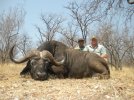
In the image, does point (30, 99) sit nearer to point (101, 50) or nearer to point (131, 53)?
point (101, 50)

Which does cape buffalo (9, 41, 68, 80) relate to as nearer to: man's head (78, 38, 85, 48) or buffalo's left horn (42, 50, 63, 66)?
buffalo's left horn (42, 50, 63, 66)

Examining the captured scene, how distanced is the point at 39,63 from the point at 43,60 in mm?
186

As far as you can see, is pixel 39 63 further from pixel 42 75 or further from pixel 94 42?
pixel 94 42

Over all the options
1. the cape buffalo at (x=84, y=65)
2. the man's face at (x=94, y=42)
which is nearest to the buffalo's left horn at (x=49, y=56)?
the cape buffalo at (x=84, y=65)

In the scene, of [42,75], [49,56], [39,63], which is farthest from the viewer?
[49,56]

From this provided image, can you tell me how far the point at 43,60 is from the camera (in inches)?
379

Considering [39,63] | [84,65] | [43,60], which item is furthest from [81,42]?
[39,63]

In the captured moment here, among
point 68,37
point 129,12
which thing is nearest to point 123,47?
point 68,37

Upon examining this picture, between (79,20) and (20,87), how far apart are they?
24852 millimetres

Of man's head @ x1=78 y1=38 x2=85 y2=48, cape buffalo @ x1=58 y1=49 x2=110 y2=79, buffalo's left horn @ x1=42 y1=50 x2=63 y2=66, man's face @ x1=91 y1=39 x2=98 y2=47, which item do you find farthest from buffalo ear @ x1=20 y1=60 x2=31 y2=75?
man's face @ x1=91 y1=39 x2=98 y2=47

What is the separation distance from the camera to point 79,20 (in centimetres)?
3166

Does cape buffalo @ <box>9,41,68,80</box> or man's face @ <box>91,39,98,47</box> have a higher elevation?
man's face @ <box>91,39,98,47</box>

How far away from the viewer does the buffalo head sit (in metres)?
9.10

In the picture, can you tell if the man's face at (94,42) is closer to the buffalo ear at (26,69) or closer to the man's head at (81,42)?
the man's head at (81,42)
